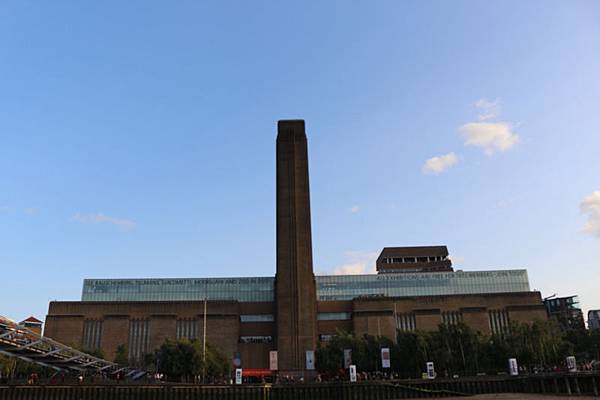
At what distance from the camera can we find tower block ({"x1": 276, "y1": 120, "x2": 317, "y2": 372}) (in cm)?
11444

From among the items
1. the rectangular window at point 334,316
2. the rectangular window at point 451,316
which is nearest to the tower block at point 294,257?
the rectangular window at point 334,316

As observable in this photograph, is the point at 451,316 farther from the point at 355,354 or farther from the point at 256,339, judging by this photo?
the point at 256,339

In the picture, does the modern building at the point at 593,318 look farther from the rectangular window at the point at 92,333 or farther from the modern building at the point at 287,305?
the rectangular window at the point at 92,333

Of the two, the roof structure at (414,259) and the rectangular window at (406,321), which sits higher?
the roof structure at (414,259)

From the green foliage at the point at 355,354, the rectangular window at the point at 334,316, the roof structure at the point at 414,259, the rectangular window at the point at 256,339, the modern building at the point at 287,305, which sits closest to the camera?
the green foliage at the point at 355,354

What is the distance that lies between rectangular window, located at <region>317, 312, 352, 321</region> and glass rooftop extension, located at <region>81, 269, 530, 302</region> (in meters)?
7.72

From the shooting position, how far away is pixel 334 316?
410 ft

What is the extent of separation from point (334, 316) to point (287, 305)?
44.0ft

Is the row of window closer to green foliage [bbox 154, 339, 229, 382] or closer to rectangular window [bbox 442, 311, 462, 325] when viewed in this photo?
rectangular window [bbox 442, 311, 462, 325]

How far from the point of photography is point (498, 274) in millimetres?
136500

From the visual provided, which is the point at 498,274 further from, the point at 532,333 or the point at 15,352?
the point at 15,352

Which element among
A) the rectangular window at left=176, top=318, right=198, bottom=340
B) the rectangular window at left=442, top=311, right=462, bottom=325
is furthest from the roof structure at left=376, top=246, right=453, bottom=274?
the rectangular window at left=176, top=318, right=198, bottom=340

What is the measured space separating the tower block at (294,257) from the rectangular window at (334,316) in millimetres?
5011

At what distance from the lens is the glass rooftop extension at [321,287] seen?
13112 centimetres
